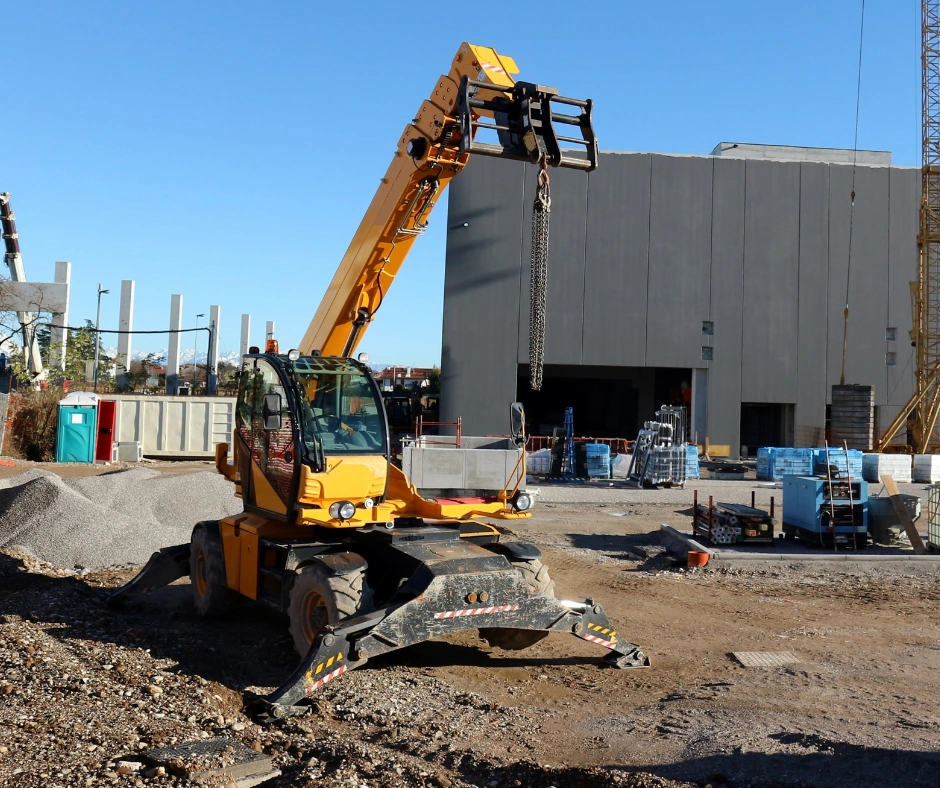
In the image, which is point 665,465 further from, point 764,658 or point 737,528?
point 764,658

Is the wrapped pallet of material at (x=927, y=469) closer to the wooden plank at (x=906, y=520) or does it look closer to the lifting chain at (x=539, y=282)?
the wooden plank at (x=906, y=520)

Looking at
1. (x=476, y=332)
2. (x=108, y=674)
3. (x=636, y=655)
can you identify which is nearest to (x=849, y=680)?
(x=636, y=655)

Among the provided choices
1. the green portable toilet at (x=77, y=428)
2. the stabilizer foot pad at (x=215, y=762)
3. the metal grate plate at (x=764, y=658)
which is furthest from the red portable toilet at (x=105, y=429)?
the stabilizer foot pad at (x=215, y=762)

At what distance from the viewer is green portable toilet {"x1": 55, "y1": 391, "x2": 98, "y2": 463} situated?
25.9 m

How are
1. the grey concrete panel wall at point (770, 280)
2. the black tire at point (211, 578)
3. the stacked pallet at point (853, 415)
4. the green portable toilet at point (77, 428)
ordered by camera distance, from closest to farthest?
the black tire at point (211, 578) < the green portable toilet at point (77, 428) < the stacked pallet at point (853, 415) < the grey concrete panel wall at point (770, 280)

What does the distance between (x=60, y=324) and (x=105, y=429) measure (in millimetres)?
11288

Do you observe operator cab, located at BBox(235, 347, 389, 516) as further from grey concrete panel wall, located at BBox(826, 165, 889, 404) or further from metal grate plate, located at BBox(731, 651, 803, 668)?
grey concrete panel wall, located at BBox(826, 165, 889, 404)

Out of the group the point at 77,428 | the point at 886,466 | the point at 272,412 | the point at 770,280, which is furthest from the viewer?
the point at 770,280

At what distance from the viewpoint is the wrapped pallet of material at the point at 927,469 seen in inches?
1214

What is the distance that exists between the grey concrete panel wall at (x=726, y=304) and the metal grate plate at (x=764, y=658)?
30.3 meters

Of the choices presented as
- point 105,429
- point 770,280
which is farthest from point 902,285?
point 105,429

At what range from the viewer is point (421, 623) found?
23.2 ft

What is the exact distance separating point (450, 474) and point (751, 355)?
32.3 meters

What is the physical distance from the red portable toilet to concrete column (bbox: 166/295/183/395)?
10395 mm
